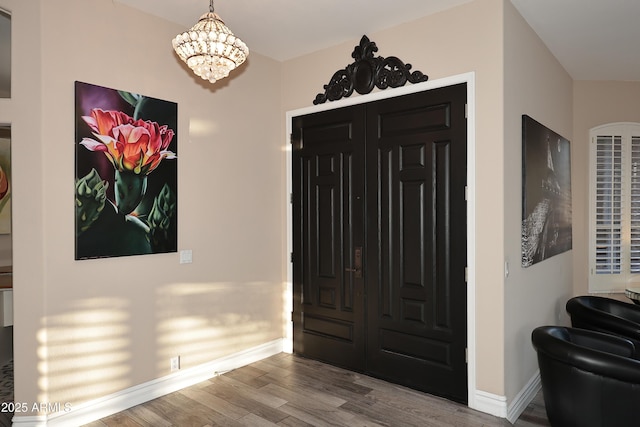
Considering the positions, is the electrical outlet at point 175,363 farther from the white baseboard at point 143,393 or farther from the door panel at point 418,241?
the door panel at point 418,241

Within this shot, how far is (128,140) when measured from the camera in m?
3.10

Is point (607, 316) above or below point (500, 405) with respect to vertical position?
above

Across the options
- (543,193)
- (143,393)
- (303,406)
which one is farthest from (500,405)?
(143,393)

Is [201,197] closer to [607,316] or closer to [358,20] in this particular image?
[358,20]

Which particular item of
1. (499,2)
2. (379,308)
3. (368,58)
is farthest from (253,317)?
(499,2)

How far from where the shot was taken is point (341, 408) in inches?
122

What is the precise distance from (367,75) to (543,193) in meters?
1.88

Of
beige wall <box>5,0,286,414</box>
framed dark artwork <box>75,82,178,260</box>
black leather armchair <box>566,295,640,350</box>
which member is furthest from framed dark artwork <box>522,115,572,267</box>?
framed dark artwork <box>75,82,178,260</box>

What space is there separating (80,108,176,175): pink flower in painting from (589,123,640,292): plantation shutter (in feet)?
15.5

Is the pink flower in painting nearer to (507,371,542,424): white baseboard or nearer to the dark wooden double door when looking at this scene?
the dark wooden double door

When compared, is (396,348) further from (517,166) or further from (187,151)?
(187,151)

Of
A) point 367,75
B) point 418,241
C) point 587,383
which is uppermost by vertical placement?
point 367,75

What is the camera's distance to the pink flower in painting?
2.94m

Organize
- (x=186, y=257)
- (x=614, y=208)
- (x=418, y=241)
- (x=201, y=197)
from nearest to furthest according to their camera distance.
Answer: (x=418, y=241) < (x=186, y=257) < (x=201, y=197) < (x=614, y=208)
